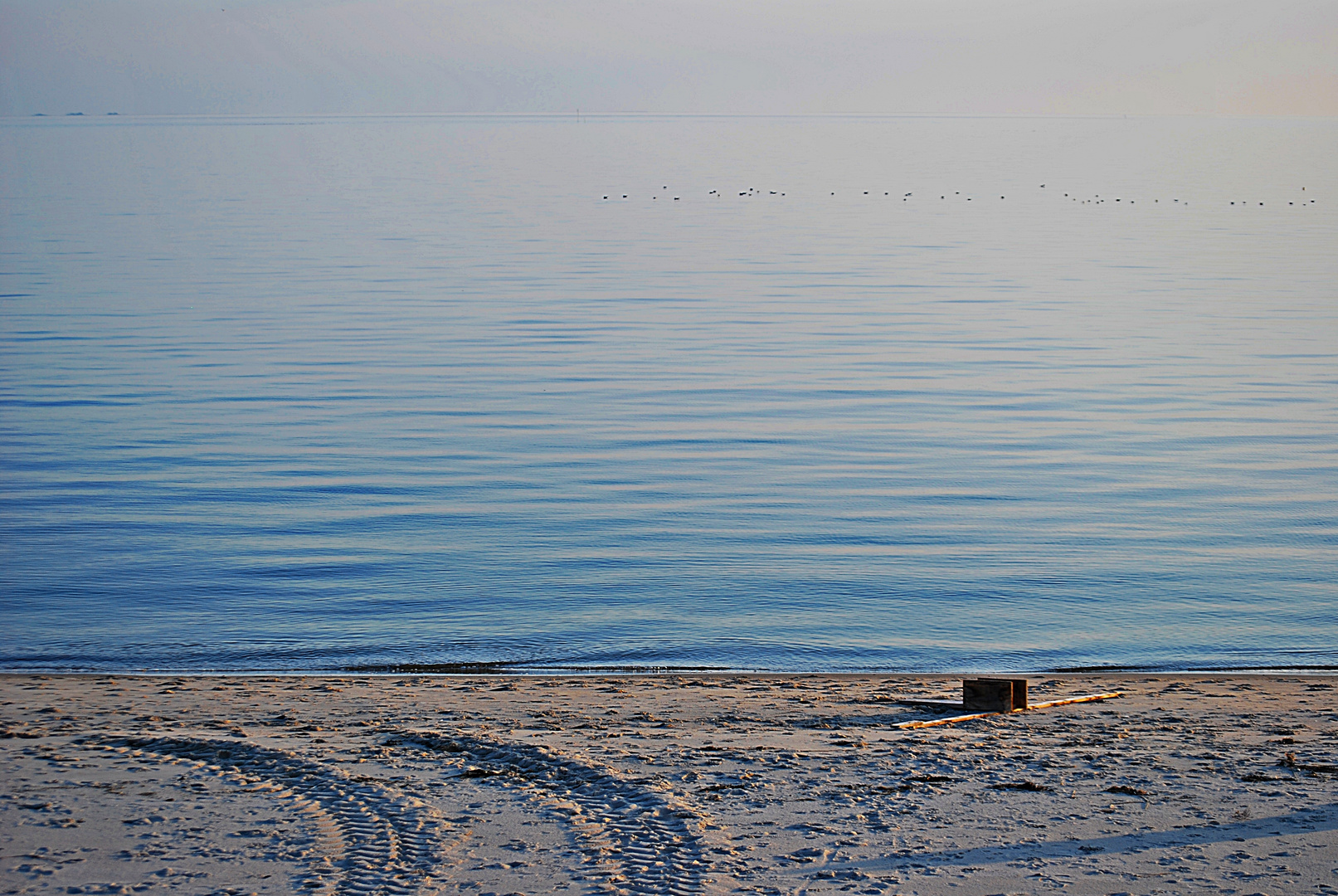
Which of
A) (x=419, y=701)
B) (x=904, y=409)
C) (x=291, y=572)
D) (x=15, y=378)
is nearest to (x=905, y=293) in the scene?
(x=904, y=409)

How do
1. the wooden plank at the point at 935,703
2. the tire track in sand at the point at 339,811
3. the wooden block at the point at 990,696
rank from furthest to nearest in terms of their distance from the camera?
the wooden plank at the point at 935,703
the wooden block at the point at 990,696
the tire track in sand at the point at 339,811

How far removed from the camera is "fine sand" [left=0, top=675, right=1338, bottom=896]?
6.81 meters

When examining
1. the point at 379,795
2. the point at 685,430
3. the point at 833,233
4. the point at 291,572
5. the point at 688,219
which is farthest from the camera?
the point at 688,219

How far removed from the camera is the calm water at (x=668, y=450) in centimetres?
1388

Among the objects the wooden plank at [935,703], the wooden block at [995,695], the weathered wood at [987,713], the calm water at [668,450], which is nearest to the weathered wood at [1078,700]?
the weathered wood at [987,713]

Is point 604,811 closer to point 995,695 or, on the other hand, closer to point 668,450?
point 995,695

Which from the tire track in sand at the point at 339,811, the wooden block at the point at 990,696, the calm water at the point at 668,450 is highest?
the calm water at the point at 668,450

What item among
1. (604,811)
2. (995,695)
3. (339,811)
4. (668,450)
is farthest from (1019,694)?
(668,450)

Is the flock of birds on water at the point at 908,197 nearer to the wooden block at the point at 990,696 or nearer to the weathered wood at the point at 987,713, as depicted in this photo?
the weathered wood at the point at 987,713

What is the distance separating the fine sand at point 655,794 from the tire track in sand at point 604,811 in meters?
0.02

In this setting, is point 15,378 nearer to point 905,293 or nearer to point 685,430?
point 685,430

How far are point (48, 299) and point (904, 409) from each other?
23.7 meters

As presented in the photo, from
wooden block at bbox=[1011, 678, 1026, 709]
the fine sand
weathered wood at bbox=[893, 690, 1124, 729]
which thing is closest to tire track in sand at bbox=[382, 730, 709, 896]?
the fine sand

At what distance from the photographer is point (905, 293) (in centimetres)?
3869
